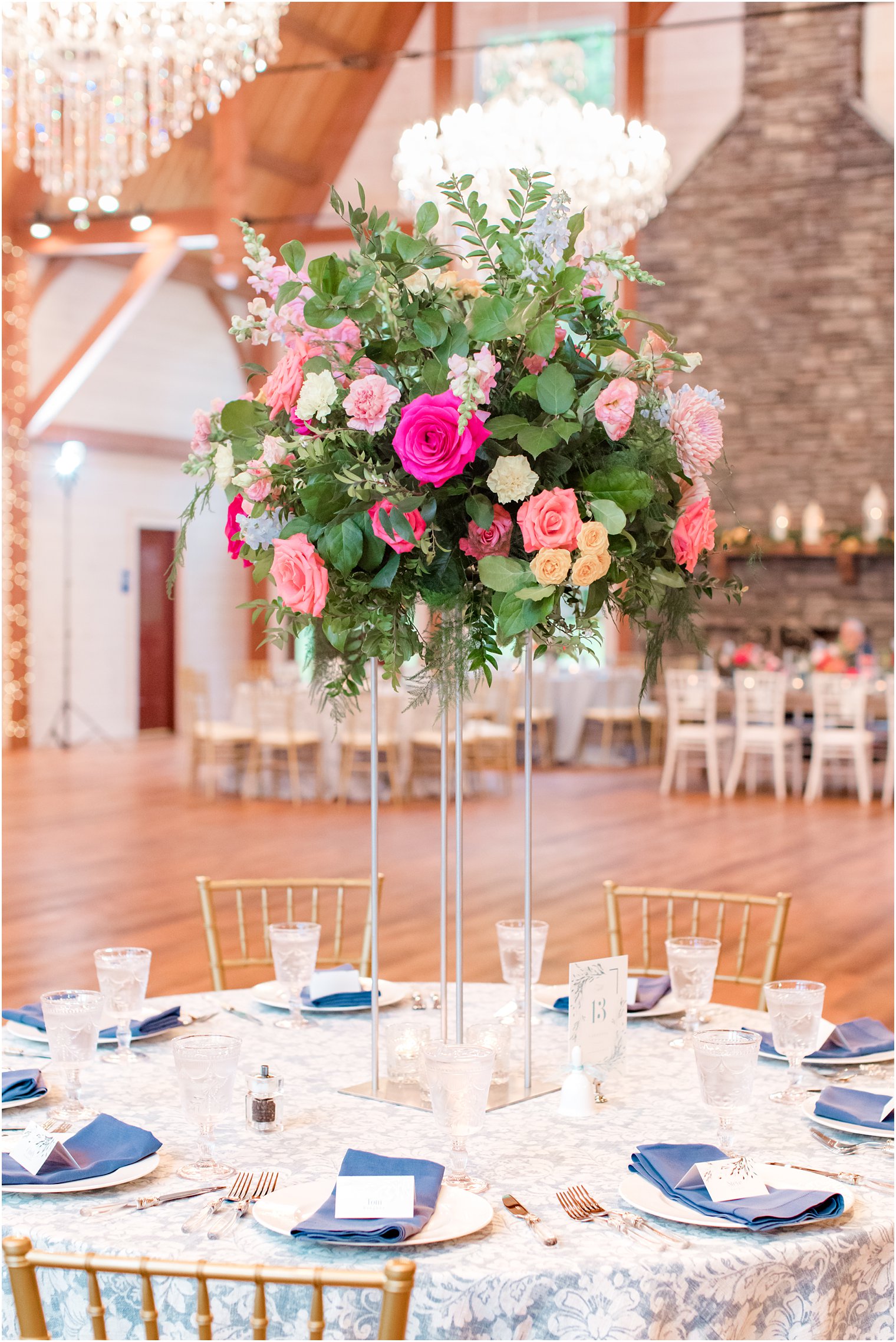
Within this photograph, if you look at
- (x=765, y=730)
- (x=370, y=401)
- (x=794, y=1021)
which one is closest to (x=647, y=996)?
Result: (x=794, y=1021)

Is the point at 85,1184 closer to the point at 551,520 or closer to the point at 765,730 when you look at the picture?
the point at 551,520

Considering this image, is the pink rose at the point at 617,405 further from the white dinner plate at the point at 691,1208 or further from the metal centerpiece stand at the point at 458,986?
the white dinner plate at the point at 691,1208

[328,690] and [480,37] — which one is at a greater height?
[480,37]

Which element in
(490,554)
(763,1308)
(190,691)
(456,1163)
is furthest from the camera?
(190,691)

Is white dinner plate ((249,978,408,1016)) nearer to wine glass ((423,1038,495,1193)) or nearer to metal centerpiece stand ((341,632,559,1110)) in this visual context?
metal centerpiece stand ((341,632,559,1110))

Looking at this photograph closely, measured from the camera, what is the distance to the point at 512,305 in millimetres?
1751

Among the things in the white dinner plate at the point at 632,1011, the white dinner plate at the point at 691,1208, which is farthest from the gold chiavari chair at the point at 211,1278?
the white dinner plate at the point at 632,1011

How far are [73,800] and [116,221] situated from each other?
19.1 feet

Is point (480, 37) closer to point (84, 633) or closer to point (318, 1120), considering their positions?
point (84, 633)

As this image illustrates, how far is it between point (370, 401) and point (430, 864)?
19.2ft

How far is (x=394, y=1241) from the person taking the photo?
1.47 m

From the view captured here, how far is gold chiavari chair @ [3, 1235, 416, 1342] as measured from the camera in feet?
3.83

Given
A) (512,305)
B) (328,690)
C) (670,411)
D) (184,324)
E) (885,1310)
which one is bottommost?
(885,1310)

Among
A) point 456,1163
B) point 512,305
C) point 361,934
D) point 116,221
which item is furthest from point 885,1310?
point 116,221
